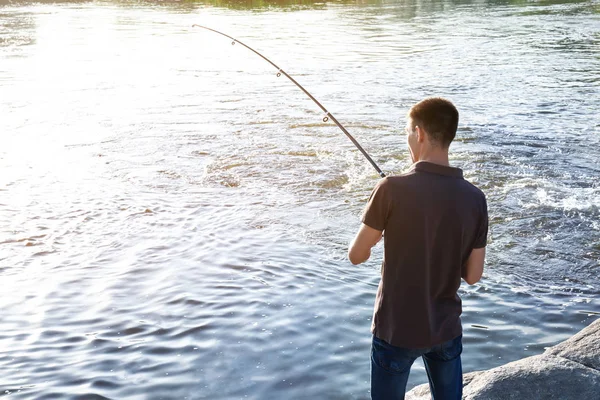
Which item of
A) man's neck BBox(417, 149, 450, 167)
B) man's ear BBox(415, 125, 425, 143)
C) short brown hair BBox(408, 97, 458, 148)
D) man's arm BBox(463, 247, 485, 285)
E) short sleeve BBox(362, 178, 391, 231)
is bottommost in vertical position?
man's arm BBox(463, 247, 485, 285)

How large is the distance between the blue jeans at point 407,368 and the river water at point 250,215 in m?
1.44

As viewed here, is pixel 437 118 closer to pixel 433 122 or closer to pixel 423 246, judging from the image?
pixel 433 122

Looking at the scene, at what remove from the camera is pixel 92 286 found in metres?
6.70

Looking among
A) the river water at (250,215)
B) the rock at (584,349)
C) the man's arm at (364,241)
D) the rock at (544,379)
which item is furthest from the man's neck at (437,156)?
the river water at (250,215)

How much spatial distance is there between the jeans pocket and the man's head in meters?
0.84

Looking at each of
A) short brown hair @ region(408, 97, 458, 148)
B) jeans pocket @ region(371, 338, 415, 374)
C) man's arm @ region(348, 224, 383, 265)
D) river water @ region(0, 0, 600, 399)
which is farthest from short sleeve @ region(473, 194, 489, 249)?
river water @ region(0, 0, 600, 399)

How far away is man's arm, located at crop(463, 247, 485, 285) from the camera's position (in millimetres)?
3271

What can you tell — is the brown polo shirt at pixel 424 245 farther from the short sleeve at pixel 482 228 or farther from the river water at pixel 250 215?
the river water at pixel 250 215

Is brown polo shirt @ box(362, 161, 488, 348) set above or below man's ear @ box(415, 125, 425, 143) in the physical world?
below

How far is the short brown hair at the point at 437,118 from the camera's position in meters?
3.09

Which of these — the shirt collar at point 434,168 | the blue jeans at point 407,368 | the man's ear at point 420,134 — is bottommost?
the blue jeans at point 407,368

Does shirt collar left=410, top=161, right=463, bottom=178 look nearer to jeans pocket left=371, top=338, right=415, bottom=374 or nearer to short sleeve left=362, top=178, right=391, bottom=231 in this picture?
short sleeve left=362, top=178, right=391, bottom=231

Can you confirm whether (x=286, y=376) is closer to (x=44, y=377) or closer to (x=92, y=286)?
(x=44, y=377)

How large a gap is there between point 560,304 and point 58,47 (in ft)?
82.5
